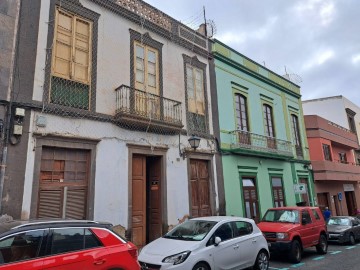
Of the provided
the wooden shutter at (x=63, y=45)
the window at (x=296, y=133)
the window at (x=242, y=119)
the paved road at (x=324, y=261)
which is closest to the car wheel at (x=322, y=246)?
the paved road at (x=324, y=261)

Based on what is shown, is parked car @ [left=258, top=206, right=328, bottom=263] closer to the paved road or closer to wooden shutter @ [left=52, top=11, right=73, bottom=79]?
the paved road

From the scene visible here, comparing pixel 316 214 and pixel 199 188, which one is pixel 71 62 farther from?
pixel 316 214

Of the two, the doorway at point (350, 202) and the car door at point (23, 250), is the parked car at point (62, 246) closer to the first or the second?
the car door at point (23, 250)

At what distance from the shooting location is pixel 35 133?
8164mm

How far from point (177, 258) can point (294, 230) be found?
17.3 feet

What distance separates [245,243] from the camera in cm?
785

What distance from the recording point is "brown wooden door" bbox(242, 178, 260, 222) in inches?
578

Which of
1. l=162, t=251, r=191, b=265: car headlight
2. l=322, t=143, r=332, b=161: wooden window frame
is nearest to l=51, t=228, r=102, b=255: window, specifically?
l=162, t=251, r=191, b=265: car headlight

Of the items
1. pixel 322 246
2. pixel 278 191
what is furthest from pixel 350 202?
pixel 322 246

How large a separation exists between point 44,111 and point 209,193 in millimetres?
7415

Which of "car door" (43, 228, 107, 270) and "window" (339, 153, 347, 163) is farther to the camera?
"window" (339, 153, 347, 163)

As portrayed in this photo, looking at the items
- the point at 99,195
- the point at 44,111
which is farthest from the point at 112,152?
the point at 44,111

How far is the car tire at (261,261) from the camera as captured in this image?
8.12 m

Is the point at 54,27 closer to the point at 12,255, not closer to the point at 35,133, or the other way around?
the point at 35,133
